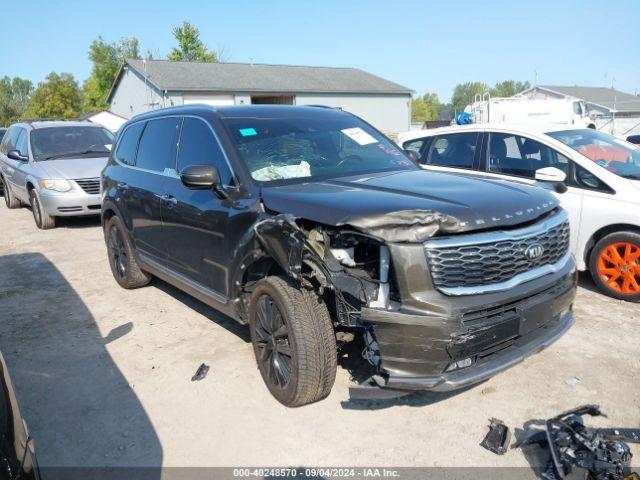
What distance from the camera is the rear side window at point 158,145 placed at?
4.82 metres

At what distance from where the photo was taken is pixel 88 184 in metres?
9.60

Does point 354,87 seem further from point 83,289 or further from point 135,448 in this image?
point 135,448

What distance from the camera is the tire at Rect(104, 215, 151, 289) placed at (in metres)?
5.87

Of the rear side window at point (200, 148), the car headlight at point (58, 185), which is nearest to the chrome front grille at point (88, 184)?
the car headlight at point (58, 185)

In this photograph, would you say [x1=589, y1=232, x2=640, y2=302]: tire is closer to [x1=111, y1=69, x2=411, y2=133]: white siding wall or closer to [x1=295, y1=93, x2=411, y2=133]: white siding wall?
[x1=111, y1=69, x2=411, y2=133]: white siding wall

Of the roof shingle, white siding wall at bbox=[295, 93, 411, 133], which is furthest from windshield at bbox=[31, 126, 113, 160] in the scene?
white siding wall at bbox=[295, 93, 411, 133]

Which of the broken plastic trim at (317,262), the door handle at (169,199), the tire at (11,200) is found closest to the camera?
the broken plastic trim at (317,262)

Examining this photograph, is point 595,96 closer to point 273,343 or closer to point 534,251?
point 534,251

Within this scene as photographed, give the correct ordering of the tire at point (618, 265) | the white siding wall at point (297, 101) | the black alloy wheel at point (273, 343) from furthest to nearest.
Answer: the white siding wall at point (297, 101) → the tire at point (618, 265) → the black alloy wheel at point (273, 343)

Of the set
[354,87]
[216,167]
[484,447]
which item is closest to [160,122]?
[216,167]

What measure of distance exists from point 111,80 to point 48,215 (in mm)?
60467

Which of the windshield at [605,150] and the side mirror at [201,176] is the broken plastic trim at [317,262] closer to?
the side mirror at [201,176]

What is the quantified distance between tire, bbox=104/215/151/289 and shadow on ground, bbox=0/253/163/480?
0.54 meters

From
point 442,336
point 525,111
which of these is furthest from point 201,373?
point 525,111
